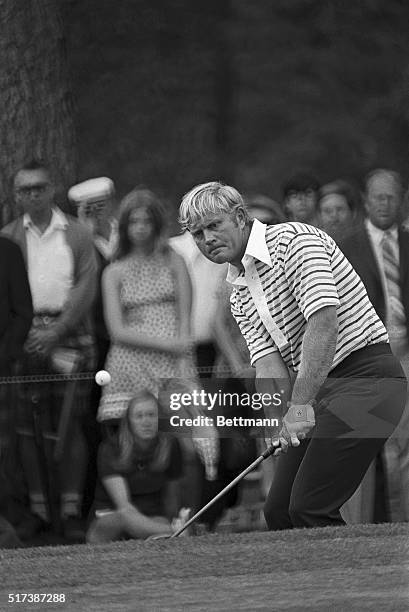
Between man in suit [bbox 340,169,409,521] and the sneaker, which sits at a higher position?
man in suit [bbox 340,169,409,521]

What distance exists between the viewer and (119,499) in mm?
6512

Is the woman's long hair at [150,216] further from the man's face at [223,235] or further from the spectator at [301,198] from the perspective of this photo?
the man's face at [223,235]

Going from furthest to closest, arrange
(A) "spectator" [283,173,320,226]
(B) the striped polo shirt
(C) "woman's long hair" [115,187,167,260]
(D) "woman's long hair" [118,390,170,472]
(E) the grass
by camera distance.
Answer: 1. (A) "spectator" [283,173,320,226]
2. (C) "woman's long hair" [115,187,167,260]
3. (D) "woman's long hair" [118,390,170,472]
4. (B) the striped polo shirt
5. (E) the grass

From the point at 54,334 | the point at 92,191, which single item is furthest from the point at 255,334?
the point at 92,191

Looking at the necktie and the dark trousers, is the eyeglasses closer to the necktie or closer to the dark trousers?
the necktie

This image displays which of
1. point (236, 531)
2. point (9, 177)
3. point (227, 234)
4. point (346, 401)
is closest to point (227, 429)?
point (346, 401)

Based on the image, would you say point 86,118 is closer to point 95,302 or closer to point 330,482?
point 95,302

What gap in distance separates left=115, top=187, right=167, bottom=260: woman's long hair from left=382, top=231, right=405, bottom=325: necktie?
0.95 m

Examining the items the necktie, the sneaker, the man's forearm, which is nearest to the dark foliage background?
the necktie

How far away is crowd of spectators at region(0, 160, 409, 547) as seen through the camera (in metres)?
6.52

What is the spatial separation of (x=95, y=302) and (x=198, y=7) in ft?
4.60

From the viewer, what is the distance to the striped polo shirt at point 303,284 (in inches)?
189

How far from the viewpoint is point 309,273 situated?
479cm

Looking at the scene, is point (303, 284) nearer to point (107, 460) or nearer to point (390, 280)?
point (390, 280)
